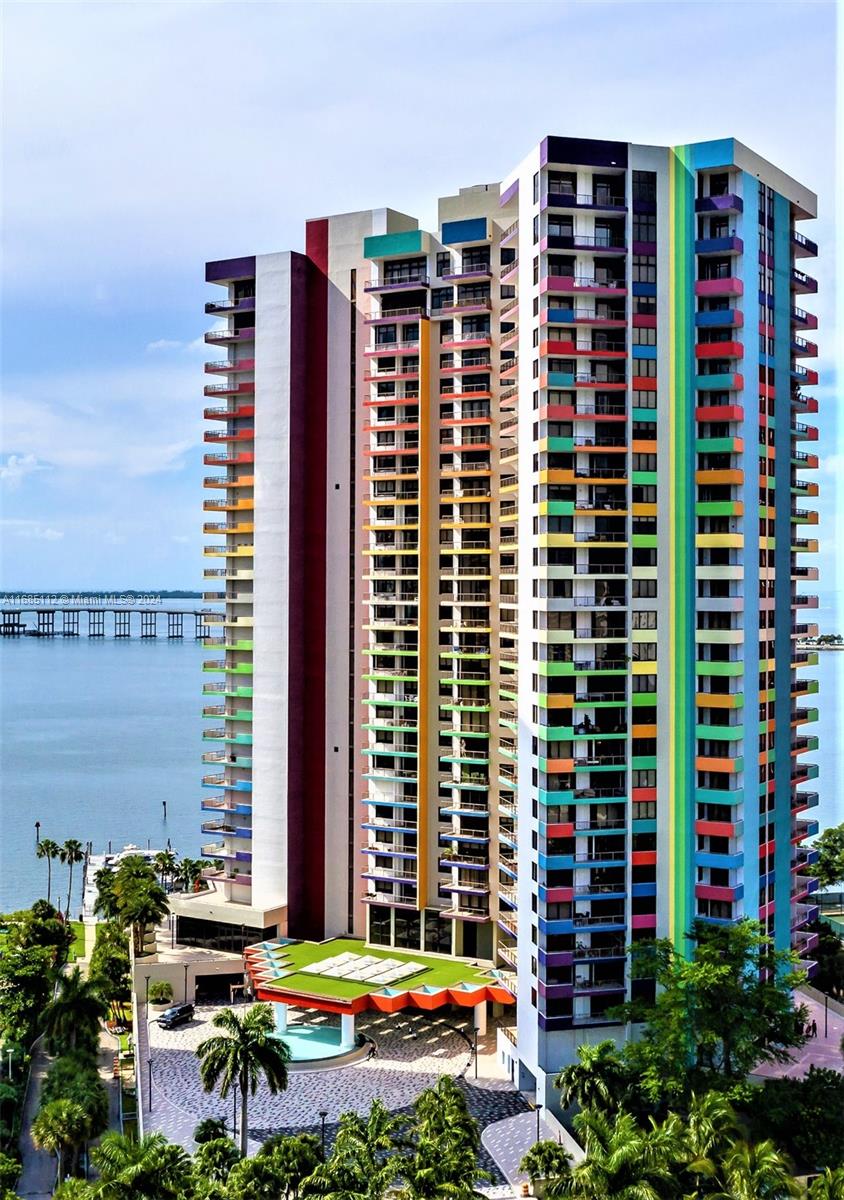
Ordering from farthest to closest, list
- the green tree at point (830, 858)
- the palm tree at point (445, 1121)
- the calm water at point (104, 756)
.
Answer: the calm water at point (104, 756) < the green tree at point (830, 858) < the palm tree at point (445, 1121)

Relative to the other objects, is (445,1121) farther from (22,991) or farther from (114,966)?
(114,966)

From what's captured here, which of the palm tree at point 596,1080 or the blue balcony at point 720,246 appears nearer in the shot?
the palm tree at point 596,1080

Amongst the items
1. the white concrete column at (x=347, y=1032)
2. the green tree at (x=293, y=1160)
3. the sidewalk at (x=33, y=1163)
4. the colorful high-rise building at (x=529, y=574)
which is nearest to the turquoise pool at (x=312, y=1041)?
the white concrete column at (x=347, y=1032)

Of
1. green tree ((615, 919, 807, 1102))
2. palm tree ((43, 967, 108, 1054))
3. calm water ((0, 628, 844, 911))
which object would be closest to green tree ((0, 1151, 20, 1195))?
palm tree ((43, 967, 108, 1054))

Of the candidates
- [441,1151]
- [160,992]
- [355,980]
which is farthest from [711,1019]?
[160,992]

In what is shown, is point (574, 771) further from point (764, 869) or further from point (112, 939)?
point (112, 939)

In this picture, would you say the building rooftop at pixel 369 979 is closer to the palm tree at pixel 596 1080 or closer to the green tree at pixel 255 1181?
the palm tree at pixel 596 1080

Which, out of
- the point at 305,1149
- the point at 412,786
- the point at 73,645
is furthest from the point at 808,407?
the point at 73,645
